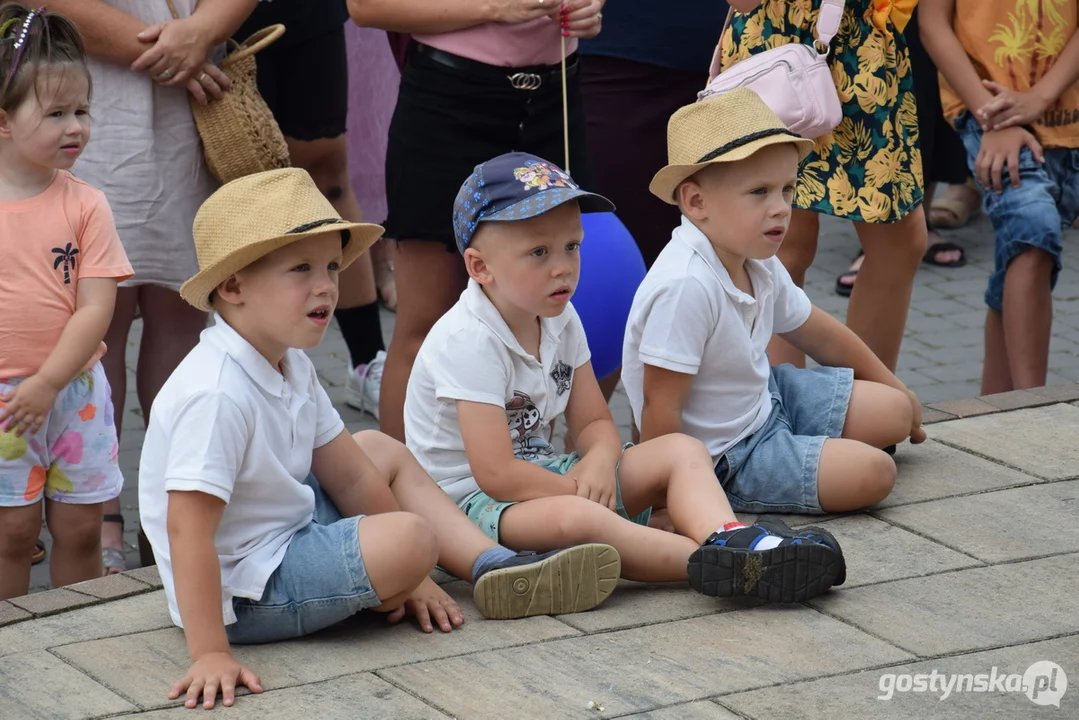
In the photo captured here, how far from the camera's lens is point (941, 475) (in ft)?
13.4

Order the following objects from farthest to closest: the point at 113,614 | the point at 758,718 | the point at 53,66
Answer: the point at 53,66 < the point at 113,614 < the point at 758,718

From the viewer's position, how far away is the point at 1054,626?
318 cm

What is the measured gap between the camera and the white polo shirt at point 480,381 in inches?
138

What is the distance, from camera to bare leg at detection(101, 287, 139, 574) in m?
4.39

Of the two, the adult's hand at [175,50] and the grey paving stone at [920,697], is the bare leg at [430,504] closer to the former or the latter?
the grey paving stone at [920,697]

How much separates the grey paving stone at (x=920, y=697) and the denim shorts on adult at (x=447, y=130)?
72.7 inches

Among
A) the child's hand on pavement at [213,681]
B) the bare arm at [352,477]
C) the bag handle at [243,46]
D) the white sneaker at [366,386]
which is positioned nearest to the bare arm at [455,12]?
the bag handle at [243,46]

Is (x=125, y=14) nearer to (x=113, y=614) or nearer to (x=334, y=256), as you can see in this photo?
(x=334, y=256)

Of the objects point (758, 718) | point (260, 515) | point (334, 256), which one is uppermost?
point (334, 256)

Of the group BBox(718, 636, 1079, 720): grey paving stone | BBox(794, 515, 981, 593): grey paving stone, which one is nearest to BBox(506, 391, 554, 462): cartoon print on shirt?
BBox(794, 515, 981, 593): grey paving stone

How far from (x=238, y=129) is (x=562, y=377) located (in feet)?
4.27

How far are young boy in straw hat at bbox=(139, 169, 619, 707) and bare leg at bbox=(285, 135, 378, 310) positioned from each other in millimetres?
2171

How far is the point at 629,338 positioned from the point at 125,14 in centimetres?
167

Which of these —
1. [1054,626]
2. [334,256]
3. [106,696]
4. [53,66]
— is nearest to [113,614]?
[106,696]
